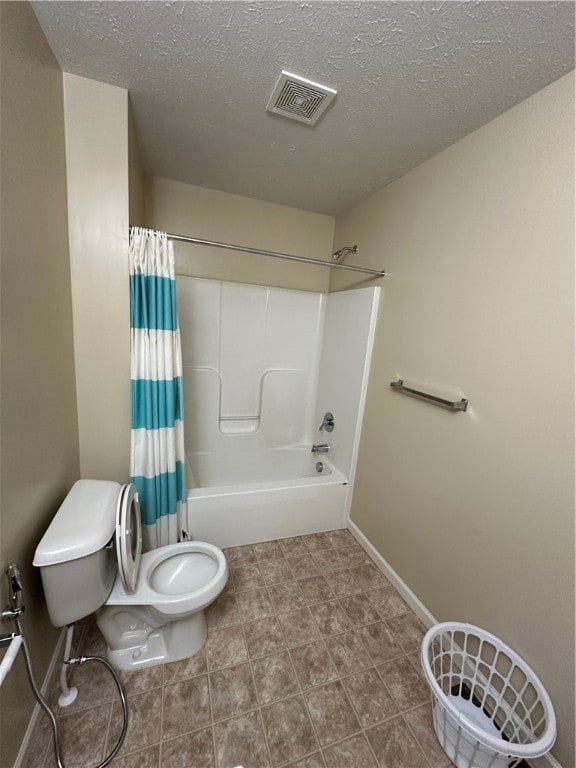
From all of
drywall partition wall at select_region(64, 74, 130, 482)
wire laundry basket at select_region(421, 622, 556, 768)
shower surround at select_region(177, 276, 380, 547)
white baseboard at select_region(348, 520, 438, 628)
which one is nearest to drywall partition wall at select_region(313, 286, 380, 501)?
shower surround at select_region(177, 276, 380, 547)

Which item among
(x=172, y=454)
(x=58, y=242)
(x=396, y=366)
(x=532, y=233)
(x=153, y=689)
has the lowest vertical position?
(x=153, y=689)

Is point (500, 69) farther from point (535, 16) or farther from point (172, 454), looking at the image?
point (172, 454)

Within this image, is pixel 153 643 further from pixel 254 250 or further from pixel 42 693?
pixel 254 250

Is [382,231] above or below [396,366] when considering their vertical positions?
above

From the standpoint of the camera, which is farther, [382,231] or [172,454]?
[382,231]

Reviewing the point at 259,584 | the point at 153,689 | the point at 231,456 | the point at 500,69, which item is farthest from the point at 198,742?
the point at 500,69

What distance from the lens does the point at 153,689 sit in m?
1.21

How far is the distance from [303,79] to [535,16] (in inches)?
27.4

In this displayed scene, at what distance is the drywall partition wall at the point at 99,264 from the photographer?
4.04 ft

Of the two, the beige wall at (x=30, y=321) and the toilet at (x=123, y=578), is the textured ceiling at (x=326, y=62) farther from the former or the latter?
the toilet at (x=123, y=578)

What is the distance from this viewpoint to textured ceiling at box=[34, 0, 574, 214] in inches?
34.9

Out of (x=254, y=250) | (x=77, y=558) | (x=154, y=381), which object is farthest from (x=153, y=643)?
(x=254, y=250)

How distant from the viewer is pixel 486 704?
1.22 m

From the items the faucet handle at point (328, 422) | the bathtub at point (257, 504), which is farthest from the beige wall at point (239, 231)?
the bathtub at point (257, 504)
